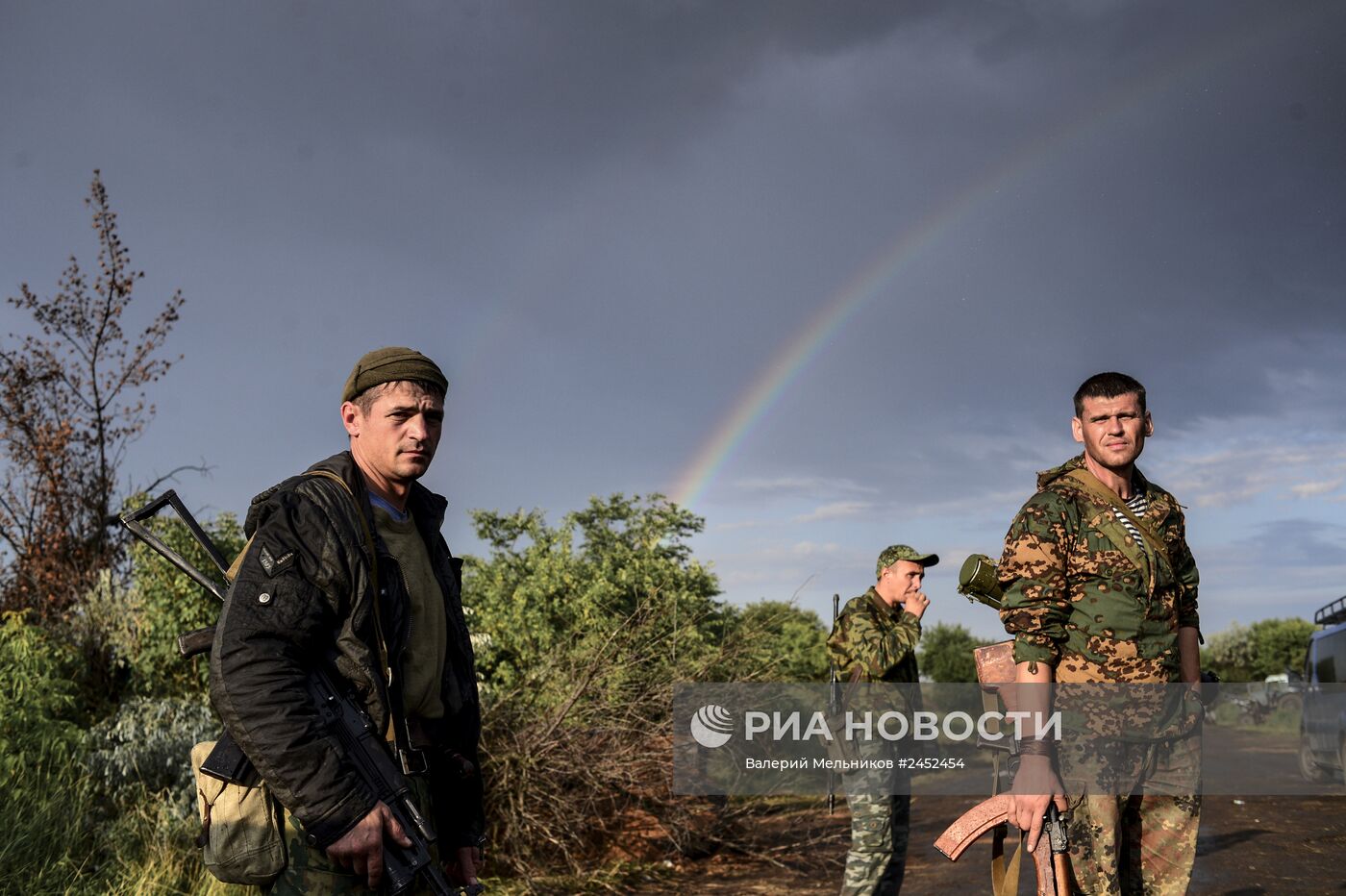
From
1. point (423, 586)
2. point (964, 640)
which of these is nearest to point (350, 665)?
point (423, 586)

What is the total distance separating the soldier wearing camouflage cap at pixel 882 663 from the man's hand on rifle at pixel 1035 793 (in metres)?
2.39

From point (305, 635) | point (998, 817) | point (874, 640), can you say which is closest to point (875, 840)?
point (874, 640)

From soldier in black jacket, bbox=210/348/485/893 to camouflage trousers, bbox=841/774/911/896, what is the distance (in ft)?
10.4

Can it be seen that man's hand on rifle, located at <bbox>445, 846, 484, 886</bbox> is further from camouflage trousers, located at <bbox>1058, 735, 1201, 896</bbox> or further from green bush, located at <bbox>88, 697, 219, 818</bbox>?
green bush, located at <bbox>88, 697, 219, 818</bbox>

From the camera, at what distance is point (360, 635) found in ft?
9.02

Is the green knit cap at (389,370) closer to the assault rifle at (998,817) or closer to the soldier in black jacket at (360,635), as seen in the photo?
the soldier in black jacket at (360,635)

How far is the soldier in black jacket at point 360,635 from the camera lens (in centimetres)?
254

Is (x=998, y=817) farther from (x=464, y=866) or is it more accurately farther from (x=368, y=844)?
(x=368, y=844)

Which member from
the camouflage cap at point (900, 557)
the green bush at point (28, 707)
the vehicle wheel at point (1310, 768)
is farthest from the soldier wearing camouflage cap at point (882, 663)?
the vehicle wheel at point (1310, 768)

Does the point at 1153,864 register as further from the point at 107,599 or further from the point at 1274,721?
the point at 1274,721

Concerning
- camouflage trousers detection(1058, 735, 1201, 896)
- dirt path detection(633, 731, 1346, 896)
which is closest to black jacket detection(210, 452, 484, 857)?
camouflage trousers detection(1058, 735, 1201, 896)

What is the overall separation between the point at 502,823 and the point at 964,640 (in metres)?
20.5

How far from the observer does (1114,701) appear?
374 cm

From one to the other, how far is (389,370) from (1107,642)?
2562 millimetres
